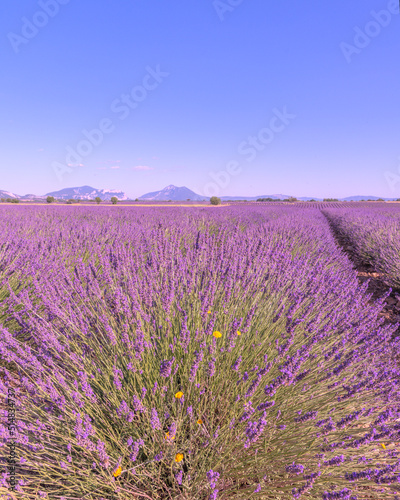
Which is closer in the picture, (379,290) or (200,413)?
(200,413)

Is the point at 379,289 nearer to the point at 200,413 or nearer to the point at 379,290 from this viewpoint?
the point at 379,290

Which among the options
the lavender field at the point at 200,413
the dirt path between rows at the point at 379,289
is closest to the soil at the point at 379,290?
the dirt path between rows at the point at 379,289

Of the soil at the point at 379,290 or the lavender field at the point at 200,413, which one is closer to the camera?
the lavender field at the point at 200,413

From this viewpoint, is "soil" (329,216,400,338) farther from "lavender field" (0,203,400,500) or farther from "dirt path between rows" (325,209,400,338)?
"lavender field" (0,203,400,500)

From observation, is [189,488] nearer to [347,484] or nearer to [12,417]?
[347,484]

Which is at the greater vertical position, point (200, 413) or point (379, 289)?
point (379, 289)

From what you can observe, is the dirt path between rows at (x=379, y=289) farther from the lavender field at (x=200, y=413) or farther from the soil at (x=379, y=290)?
the lavender field at (x=200, y=413)

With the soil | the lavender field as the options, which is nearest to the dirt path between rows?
the soil

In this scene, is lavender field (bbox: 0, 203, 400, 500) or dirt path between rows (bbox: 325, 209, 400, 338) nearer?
lavender field (bbox: 0, 203, 400, 500)

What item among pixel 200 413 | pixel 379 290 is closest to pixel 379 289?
pixel 379 290

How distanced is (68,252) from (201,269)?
5.75ft

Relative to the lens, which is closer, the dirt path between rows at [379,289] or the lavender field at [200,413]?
the lavender field at [200,413]

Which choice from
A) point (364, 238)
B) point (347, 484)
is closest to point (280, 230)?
point (364, 238)

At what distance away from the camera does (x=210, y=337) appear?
1341 mm
